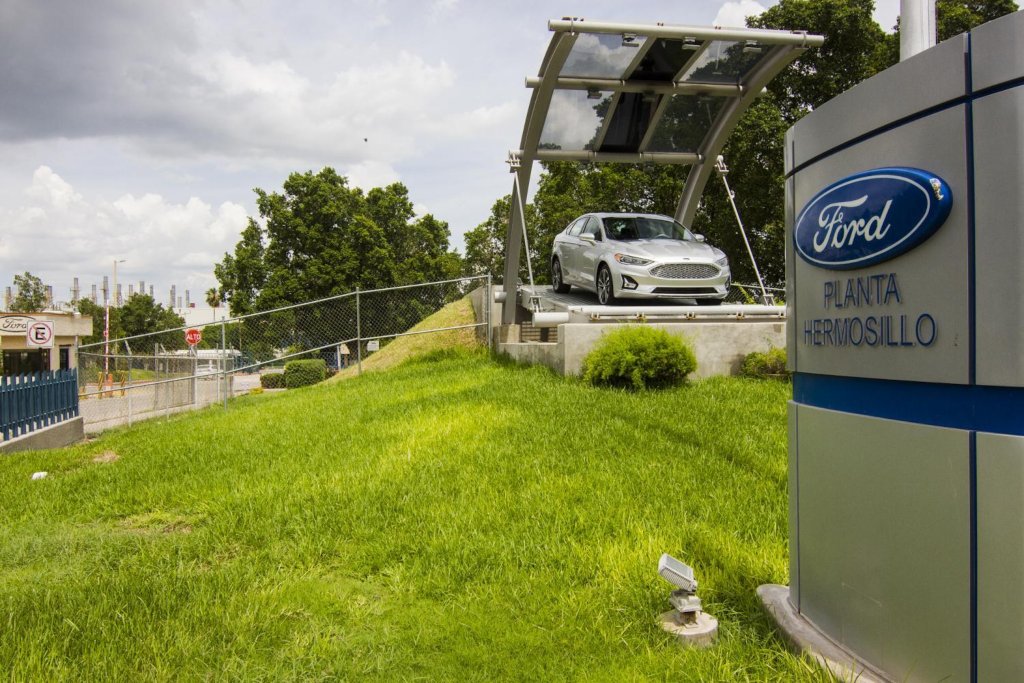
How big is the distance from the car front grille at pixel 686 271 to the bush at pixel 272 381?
477 inches

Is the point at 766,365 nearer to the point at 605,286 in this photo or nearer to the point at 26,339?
the point at 605,286

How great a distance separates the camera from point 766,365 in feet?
34.5

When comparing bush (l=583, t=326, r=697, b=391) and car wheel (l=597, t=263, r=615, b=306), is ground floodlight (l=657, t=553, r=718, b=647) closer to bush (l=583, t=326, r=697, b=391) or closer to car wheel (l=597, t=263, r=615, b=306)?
bush (l=583, t=326, r=697, b=391)

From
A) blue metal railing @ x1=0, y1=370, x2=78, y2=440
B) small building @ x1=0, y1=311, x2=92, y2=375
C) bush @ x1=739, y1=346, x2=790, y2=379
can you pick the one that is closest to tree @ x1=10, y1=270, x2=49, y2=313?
small building @ x1=0, y1=311, x2=92, y2=375

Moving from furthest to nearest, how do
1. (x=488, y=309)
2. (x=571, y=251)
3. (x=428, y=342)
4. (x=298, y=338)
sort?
(x=298, y=338)
(x=428, y=342)
(x=488, y=309)
(x=571, y=251)

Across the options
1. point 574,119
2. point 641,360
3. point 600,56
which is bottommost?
point 641,360

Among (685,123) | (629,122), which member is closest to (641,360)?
(629,122)

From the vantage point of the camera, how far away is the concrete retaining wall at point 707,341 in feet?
34.9

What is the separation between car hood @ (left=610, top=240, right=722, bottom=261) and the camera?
37.2 ft

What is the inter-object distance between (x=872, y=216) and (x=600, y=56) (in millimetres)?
9271

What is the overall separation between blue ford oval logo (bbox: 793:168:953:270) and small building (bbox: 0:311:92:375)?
4056 centimetres

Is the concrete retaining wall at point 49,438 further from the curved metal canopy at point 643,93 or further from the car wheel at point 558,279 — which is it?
the car wheel at point 558,279

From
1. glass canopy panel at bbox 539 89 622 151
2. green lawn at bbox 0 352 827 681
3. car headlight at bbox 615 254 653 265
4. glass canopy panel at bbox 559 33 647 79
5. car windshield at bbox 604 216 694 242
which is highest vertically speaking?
glass canopy panel at bbox 559 33 647 79

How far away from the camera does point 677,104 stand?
12492 mm
